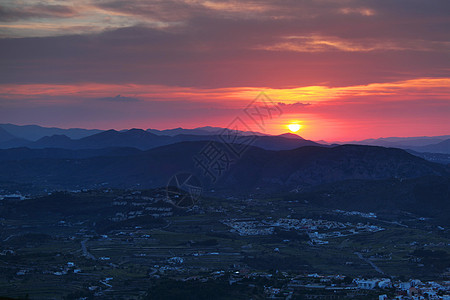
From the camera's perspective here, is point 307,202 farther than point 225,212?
Yes

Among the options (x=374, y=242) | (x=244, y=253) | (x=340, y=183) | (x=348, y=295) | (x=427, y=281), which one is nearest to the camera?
(x=348, y=295)

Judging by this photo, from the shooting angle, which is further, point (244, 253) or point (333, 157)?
point (333, 157)

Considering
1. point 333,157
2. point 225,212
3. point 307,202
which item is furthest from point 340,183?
point 225,212

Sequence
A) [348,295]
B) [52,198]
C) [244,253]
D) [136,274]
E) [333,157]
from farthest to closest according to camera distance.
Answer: [333,157]
[52,198]
[244,253]
[136,274]
[348,295]

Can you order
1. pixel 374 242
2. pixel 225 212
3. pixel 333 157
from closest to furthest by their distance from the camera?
1. pixel 374 242
2. pixel 225 212
3. pixel 333 157

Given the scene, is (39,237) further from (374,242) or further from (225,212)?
(374,242)

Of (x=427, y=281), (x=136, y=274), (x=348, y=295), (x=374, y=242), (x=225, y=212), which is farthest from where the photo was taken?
(x=225, y=212)

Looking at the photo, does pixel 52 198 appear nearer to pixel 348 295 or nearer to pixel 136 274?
pixel 136 274

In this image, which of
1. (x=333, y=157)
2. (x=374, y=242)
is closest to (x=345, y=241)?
(x=374, y=242)
